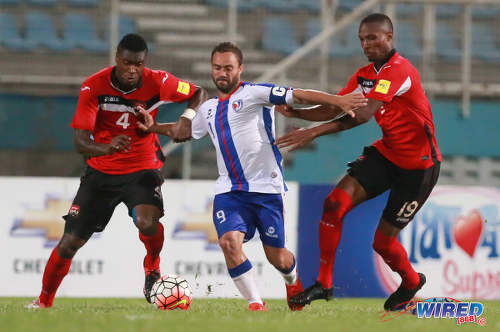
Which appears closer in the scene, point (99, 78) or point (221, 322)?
point (221, 322)

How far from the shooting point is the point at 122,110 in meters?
7.28

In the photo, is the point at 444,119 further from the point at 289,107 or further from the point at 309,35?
the point at 289,107

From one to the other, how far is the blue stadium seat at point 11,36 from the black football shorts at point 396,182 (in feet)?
27.4

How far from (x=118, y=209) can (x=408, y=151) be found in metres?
4.79

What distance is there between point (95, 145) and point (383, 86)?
Result: 2304 millimetres

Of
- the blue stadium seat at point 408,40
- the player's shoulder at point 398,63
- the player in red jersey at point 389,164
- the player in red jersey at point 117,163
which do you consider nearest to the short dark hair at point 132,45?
the player in red jersey at point 117,163

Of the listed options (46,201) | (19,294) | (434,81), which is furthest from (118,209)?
(434,81)

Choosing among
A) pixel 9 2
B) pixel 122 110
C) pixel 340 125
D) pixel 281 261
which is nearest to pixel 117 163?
Answer: pixel 122 110

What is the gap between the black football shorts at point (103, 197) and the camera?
285 inches

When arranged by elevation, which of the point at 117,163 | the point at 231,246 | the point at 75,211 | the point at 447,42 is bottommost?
the point at 231,246

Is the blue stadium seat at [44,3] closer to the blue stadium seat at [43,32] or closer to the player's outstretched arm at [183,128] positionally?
the blue stadium seat at [43,32]

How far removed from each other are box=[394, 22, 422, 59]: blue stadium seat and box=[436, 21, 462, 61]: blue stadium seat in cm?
56

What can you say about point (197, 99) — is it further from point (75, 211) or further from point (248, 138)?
point (75, 211)

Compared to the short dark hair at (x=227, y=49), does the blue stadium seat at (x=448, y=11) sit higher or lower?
higher
